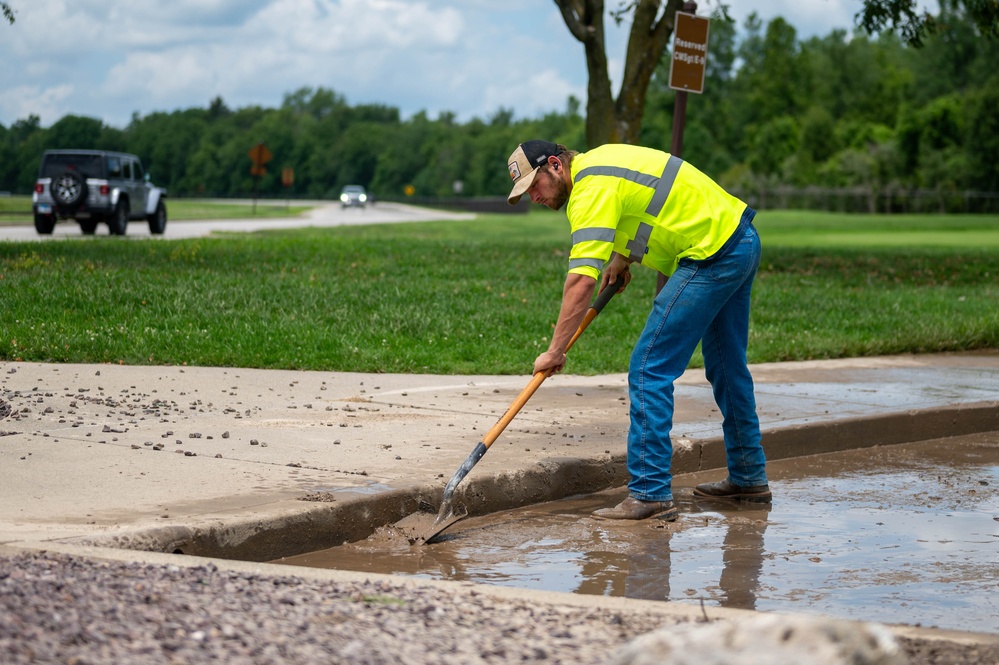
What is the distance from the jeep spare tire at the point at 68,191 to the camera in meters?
26.0

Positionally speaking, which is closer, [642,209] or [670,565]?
[670,565]

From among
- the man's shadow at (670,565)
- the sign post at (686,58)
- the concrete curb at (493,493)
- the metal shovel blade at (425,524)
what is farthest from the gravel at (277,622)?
the sign post at (686,58)

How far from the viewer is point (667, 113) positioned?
354 feet

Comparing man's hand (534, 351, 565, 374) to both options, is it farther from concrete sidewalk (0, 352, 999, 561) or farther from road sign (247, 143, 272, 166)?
road sign (247, 143, 272, 166)

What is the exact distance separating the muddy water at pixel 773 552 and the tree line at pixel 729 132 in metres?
15.1

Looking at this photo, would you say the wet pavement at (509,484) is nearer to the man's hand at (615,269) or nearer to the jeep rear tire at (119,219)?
the man's hand at (615,269)

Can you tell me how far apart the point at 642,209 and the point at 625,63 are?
14611 mm

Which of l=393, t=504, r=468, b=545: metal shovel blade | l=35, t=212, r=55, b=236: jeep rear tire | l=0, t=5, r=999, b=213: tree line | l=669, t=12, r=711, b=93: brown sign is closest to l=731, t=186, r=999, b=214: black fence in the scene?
l=0, t=5, r=999, b=213: tree line

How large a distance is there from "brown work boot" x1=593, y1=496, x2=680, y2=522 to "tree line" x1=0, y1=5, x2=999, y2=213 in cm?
1575

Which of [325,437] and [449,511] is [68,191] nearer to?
[325,437]

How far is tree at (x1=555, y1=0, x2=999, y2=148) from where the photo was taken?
61.9ft

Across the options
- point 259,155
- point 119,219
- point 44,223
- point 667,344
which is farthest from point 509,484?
point 259,155

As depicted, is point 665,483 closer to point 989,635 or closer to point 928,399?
point 989,635

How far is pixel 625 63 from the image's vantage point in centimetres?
1945
